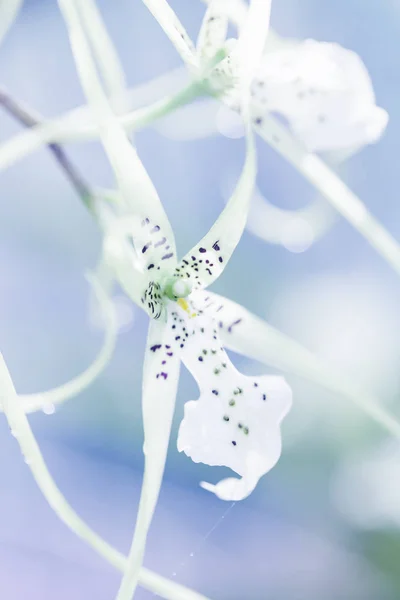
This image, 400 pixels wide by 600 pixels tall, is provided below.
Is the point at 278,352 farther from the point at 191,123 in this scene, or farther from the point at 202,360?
the point at 191,123

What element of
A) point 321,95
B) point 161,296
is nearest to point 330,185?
point 321,95

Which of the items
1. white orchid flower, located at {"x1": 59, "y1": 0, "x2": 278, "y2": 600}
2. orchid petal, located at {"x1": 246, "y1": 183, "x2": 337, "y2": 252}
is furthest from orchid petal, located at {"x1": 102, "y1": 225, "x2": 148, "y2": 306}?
orchid petal, located at {"x1": 246, "y1": 183, "x2": 337, "y2": 252}

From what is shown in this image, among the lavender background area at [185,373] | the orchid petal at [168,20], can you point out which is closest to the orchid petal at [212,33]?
the orchid petal at [168,20]

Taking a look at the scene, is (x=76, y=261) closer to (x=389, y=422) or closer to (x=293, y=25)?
(x=293, y=25)

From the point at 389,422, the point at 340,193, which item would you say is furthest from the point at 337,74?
the point at 389,422

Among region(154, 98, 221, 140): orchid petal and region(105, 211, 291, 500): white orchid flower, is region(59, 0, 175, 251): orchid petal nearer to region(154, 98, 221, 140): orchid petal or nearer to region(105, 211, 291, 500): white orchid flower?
region(105, 211, 291, 500): white orchid flower

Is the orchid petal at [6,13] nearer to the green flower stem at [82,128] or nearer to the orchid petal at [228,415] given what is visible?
the green flower stem at [82,128]
